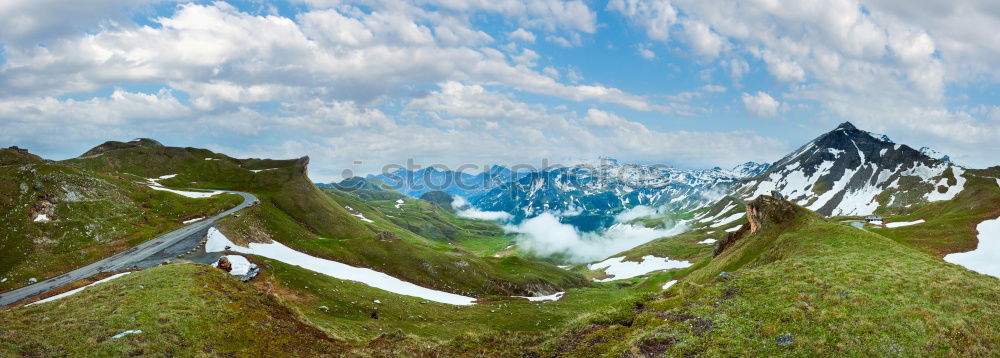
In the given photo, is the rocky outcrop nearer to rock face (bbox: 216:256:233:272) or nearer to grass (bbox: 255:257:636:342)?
grass (bbox: 255:257:636:342)

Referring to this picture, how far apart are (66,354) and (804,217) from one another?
246 ft

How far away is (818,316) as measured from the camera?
23203 mm

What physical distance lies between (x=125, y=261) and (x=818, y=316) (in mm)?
81150

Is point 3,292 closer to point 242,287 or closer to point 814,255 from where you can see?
point 242,287

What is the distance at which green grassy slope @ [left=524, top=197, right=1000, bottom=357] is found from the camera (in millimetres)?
20234

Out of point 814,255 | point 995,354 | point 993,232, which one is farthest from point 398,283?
point 993,232

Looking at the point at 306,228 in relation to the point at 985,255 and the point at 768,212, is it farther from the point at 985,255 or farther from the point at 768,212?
the point at 985,255

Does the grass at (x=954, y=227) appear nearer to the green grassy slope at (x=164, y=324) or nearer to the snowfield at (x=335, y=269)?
the snowfield at (x=335, y=269)

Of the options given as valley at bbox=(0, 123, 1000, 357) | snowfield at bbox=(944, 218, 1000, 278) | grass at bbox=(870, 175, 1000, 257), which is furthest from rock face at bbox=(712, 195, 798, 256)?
snowfield at bbox=(944, 218, 1000, 278)

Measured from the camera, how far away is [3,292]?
52344mm

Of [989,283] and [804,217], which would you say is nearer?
[989,283]

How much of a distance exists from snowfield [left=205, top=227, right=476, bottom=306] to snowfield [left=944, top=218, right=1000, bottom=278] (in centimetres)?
6876

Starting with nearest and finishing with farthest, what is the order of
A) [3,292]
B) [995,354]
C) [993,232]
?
[995,354] < [3,292] < [993,232]

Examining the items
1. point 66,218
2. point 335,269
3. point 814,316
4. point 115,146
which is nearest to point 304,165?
point 115,146
